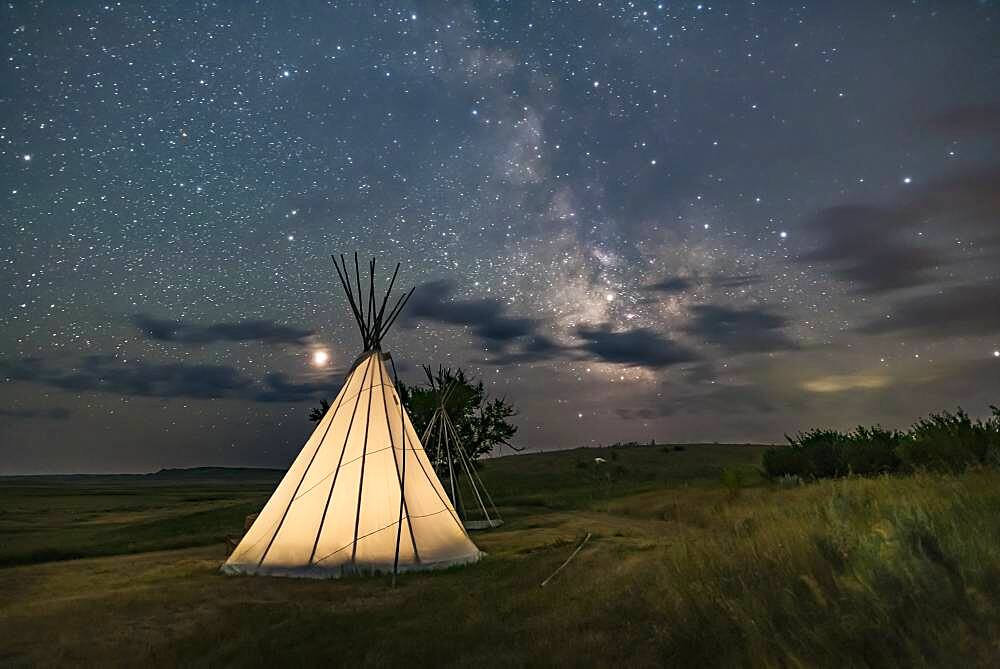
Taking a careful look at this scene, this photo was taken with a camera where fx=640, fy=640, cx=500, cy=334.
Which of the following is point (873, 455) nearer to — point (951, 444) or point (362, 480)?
point (951, 444)

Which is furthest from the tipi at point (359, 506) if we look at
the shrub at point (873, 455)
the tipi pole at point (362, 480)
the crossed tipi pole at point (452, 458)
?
the shrub at point (873, 455)

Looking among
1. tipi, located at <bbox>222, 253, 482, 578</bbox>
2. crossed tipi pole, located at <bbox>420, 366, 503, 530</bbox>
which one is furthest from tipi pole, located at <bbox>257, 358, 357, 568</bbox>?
crossed tipi pole, located at <bbox>420, 366, 503, 530</bbox>

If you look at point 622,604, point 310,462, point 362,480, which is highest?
point 310,462

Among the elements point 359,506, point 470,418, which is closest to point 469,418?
point 470,418

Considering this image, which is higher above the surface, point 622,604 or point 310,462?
point 310,462

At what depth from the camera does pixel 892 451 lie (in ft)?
54.7

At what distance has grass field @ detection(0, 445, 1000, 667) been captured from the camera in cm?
392

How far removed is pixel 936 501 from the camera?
6.02 meters

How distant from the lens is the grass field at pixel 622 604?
12.9 ft

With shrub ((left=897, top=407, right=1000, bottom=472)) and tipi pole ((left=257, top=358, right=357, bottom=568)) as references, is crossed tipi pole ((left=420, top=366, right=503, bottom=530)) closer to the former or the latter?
tipi pole ((left=257, top=358, right=357, bottom=568))

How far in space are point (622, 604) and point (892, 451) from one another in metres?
13.7

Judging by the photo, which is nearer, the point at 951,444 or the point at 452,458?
the point at 951,444

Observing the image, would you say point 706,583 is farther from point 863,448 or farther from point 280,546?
point 863,448

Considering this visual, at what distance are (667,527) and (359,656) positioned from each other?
39.0 feet
